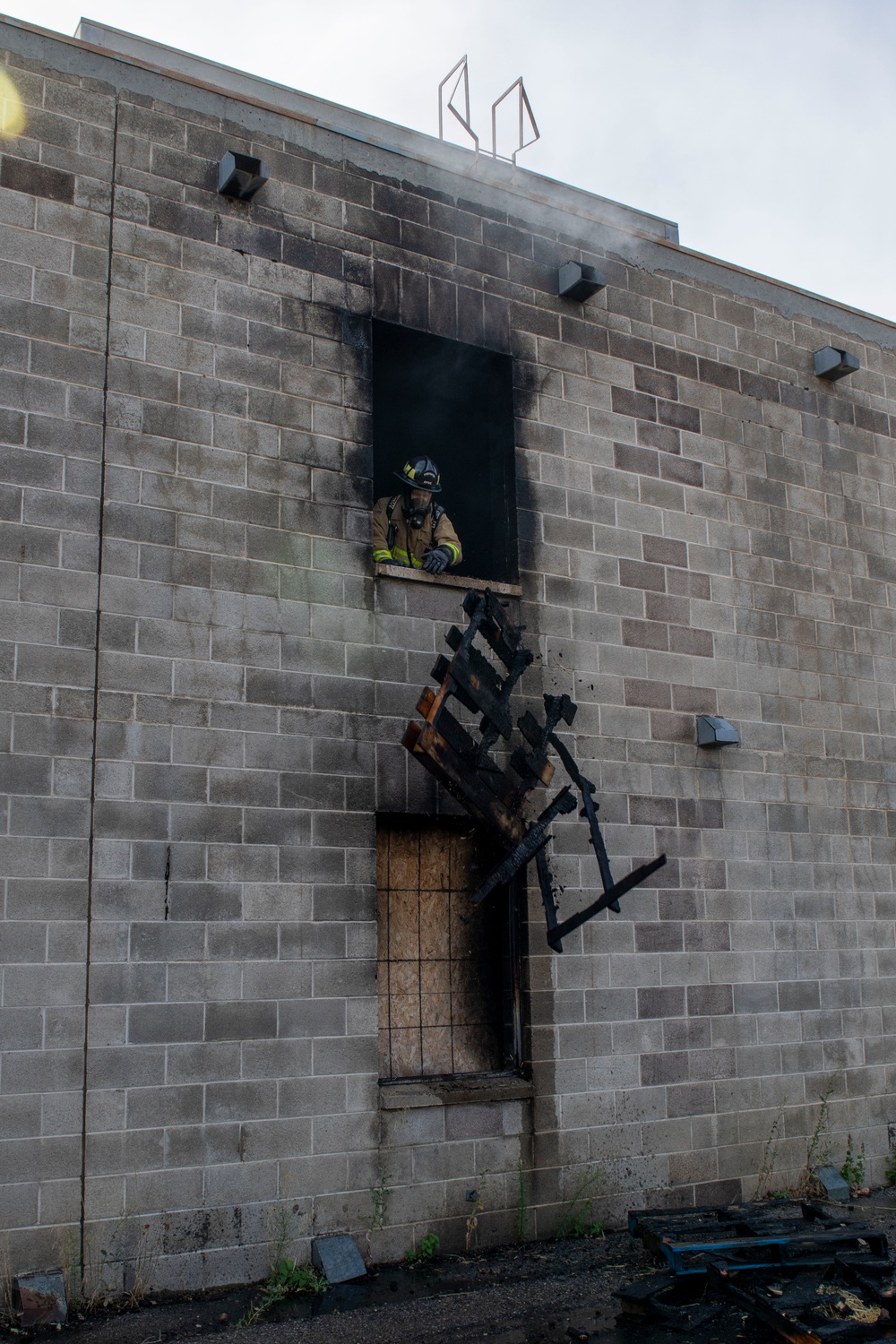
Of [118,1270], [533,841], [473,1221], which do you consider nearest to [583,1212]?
[473,1221]

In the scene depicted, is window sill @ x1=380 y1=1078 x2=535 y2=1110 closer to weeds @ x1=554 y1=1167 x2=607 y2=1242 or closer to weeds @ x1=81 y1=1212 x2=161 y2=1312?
weeds @ x1=554 y1=1167 x2=607 y2=1242

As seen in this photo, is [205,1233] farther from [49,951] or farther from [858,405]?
[858,405]

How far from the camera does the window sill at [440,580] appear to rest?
8.28 m

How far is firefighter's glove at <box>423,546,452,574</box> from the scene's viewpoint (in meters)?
8.59

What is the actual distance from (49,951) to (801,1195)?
612 centimetres

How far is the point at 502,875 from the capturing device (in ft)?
24.2

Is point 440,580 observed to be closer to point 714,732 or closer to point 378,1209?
point 714,732

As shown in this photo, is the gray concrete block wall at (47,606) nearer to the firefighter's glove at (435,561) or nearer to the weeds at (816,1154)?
the firefighter's glove at (435,561)

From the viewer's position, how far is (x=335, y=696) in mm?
7910

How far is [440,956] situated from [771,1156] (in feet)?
10.5

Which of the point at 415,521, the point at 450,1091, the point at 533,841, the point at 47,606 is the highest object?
the point at 415,521

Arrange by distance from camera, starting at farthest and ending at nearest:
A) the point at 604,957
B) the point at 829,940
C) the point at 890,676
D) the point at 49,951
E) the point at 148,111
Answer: the point at 890,676 < the point at 829,940 < the point at 604,957 < the point at 148,111 < the point at 49,951

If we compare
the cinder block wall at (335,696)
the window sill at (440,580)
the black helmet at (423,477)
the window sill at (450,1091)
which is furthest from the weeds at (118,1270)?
the black helmet at (423,477)

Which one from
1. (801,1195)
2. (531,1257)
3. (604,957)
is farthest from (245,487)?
(801,1195)
